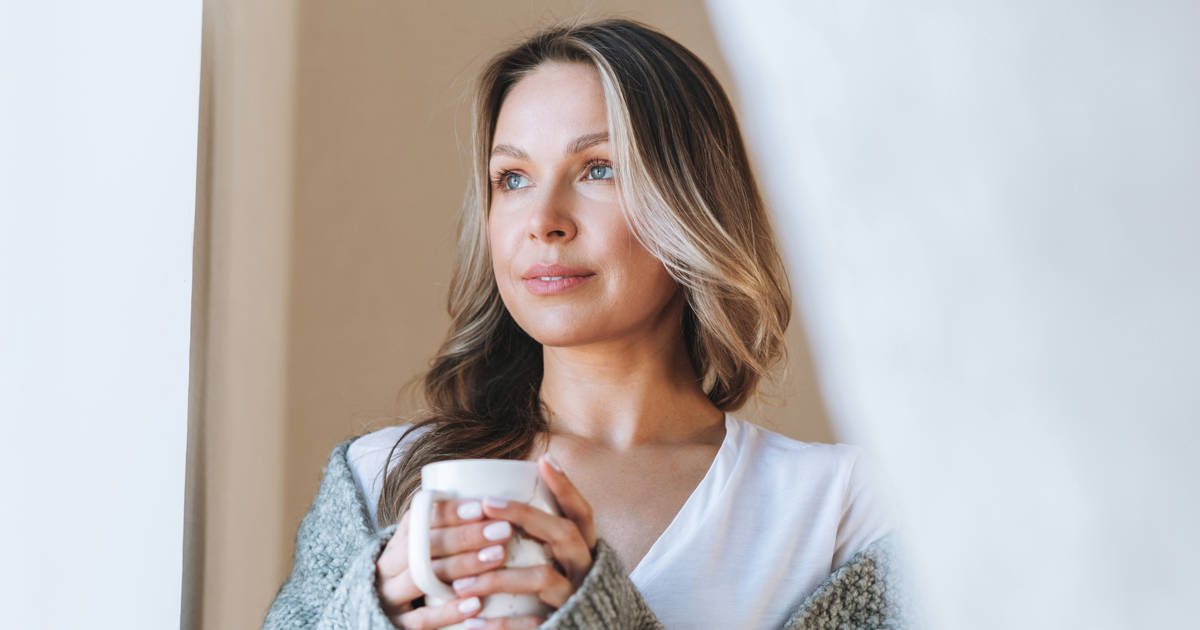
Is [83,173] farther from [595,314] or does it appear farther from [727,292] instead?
[727,292]

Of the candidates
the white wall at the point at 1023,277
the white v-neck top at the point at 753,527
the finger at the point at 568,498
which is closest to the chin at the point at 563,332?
the white v-neck top at the point at 753,527

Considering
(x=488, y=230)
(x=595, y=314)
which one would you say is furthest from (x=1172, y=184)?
(x=488, y=230)

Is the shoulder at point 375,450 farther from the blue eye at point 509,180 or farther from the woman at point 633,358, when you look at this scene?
the blue eye at point 509,180

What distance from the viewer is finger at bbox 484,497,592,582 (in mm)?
603

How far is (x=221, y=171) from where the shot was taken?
0.96 meters

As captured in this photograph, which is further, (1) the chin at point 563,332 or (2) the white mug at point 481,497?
(1) the chin at point 563,332

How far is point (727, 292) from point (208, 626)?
19.3 inches

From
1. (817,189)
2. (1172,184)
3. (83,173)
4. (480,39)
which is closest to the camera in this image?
(1172,184)

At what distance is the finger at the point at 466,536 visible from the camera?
592mm

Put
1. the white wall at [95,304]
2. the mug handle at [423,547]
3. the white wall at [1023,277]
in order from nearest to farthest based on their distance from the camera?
the white wall at [1023,277]
the mug handle at [423,547]
the white wall at [95,304]

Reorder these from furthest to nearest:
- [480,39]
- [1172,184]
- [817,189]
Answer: [480,39]
[817,189]
[1172,184]

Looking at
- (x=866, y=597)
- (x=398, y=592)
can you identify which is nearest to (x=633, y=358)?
(x=866, y=597)

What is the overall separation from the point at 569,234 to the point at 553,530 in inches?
12.1

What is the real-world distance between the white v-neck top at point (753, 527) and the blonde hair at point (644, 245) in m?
0.06
